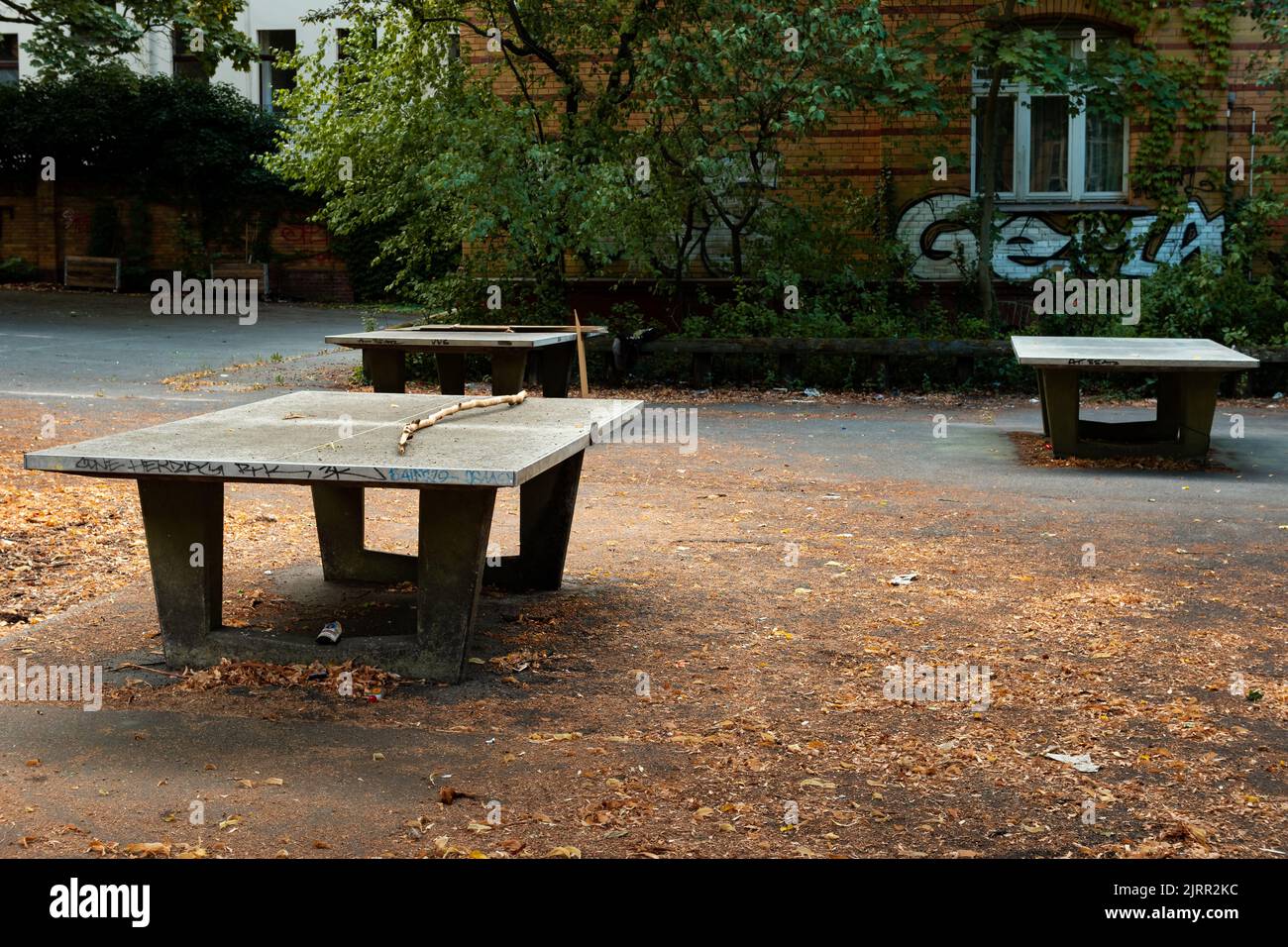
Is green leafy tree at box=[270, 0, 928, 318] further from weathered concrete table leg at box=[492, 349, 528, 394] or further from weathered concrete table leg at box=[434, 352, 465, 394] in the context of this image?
weathered concrete table leg at box=[492, 349, 528, 394]

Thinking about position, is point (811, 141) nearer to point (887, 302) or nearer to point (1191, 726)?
point (887, 302)

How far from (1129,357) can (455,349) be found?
5.07 meters

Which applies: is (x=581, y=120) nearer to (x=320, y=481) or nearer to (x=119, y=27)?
(x=119, y=27)

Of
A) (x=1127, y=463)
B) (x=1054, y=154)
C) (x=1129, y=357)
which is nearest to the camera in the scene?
(x=1129, y=357)

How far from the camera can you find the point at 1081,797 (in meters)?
4.00

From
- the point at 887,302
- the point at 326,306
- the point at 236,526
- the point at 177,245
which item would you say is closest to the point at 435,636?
the point at 236,526

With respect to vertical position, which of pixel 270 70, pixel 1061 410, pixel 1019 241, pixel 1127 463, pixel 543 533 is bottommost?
pixel 1127 463

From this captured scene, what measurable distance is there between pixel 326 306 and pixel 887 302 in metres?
17.1

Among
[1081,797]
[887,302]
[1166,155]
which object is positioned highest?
[1166,155]

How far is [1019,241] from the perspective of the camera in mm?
18484

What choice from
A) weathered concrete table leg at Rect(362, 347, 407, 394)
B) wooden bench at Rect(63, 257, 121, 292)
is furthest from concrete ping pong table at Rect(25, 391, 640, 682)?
wooden bench at Rect(63, 257, 121, 292)

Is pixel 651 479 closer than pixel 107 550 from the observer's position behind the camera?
No

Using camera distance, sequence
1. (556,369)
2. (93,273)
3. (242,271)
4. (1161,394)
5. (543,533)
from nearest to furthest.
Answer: (543,533) < (1161,394) < (556,369) < (93,273) < (242,271)

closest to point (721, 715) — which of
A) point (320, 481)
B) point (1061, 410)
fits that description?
point (320, 481)
